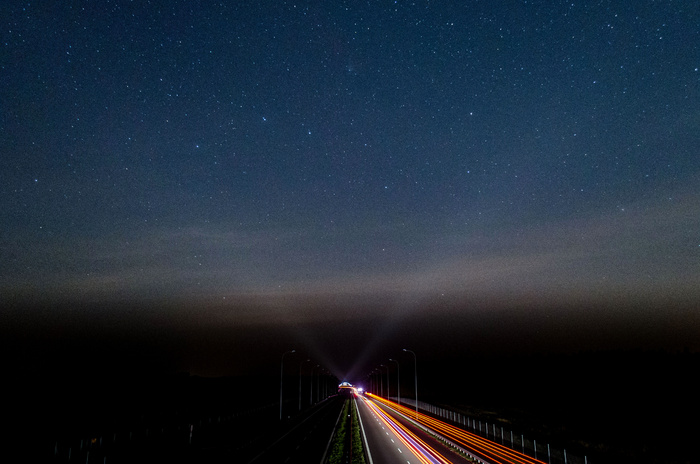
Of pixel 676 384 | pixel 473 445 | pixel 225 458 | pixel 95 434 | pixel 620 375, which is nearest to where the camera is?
pixel 225 458

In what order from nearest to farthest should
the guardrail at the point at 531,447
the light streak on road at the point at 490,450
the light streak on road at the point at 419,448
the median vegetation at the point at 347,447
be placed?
the guardrail at the point at 531,447, the light streak on road at the point at 419,448, the light streak on road at the point at 490,450, the median vegetation at the point at 347,447

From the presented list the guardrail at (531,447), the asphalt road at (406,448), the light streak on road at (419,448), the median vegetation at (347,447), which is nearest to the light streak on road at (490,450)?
the guardrail at (531,447)

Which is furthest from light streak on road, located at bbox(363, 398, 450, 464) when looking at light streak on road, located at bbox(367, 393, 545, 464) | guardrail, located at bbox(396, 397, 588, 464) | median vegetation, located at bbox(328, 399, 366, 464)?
guardrail, located at bbox(396, 397, 588, 464)

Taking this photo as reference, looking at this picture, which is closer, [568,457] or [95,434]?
[568,457]

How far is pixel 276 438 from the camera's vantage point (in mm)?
46656

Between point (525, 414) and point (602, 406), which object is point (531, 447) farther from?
point (602, 406)

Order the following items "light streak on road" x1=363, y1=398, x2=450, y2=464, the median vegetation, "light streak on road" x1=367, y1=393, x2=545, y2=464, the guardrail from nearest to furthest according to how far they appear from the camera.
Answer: the guardrail → "light streak on road" x1=363, y1=398, x2=450, y2=464 → "light streak on road" x1=367, y1=393, x2=545, y2=464 → the median vegetation

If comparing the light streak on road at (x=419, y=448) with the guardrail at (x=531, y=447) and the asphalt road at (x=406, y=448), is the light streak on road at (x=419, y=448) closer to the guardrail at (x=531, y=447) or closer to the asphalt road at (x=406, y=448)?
the asphalt road at (x=406, y=448)

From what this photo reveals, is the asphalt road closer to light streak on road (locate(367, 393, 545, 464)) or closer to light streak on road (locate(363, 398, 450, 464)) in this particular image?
light streak on road (locate(363, 398, 450, 464))

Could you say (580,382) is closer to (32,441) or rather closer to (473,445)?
(473,445)

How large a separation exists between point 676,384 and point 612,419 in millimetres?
46008

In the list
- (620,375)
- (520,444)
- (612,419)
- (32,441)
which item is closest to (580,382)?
(620,375)

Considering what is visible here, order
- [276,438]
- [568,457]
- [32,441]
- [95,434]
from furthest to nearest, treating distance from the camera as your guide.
Answer: [95,434] < [32,441] < [276,438] < [568,457]

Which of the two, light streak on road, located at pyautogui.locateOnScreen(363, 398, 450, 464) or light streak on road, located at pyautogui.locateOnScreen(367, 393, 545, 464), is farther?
light streak on road, located at pyautogui.locateOnScreen(367, 393, 545, 464)
